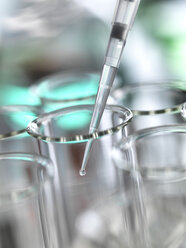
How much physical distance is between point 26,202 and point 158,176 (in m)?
0.12

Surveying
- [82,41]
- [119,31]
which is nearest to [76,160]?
[119,31]

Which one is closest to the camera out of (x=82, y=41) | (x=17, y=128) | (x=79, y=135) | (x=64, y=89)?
(x=79, y=135)

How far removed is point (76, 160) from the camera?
37 centimetres

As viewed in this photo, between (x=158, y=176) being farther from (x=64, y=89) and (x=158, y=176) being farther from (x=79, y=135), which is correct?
(x=64, y=89)

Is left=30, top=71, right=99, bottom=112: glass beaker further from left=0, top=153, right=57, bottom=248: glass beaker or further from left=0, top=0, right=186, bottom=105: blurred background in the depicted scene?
left=0, top=0, right=186, bottom=105: blurred background

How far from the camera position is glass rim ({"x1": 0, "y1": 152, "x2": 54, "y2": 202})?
1.25ft

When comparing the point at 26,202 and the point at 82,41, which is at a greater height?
the point at 82,41

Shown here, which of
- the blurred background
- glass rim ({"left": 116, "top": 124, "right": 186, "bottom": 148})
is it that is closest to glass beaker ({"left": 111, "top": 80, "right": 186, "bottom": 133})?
glass rim ({"left": 116, "top": 124, "right": 186, "bottom": 148})

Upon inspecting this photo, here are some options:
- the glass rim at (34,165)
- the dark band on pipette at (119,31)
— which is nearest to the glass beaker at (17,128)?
the glass rim at (34,165)

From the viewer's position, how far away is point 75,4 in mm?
905

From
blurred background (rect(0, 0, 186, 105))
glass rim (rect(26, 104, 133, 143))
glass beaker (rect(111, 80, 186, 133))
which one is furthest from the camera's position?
blurred background (rect(0, 0, 186, 105))

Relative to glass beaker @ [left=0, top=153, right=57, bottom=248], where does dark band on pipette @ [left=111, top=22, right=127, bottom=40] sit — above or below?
above

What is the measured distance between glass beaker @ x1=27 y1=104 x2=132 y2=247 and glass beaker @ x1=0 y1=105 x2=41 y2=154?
0.03 meters

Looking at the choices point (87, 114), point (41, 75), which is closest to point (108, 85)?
point (87, 114)
